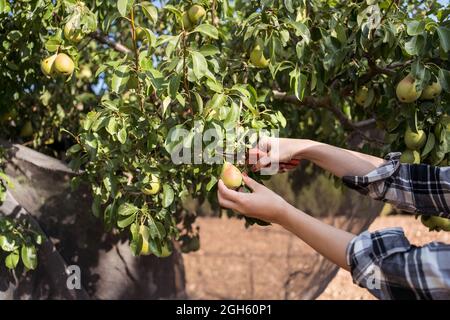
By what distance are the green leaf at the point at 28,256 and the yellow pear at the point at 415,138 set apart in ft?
4.28

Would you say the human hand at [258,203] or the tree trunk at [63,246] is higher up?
the tree trunk at [63,246]

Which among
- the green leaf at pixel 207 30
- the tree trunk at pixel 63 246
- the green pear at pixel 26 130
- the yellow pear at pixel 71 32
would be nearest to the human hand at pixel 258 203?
the green leaf at pixel 207 30

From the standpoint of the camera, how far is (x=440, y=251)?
3.71ft

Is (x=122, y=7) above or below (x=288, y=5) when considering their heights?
below

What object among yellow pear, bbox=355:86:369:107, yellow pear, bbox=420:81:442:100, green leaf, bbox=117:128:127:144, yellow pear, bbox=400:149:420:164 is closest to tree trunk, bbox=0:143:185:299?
green leaf, bbox=117:128:127:144

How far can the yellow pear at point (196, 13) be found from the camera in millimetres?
1947

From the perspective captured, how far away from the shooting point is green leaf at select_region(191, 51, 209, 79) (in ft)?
Result: 5.28

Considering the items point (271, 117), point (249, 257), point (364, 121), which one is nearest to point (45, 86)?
point (271, 117)

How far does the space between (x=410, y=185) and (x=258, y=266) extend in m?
2.51

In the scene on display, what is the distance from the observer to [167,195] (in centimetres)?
191

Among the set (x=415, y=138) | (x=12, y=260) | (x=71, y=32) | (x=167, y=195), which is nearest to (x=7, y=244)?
(x=12, y=260)

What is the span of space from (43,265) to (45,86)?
73cm

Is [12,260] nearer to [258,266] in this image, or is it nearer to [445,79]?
[445,79]

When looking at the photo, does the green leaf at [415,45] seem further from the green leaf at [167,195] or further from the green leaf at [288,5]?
the green leaf at [167,195]
